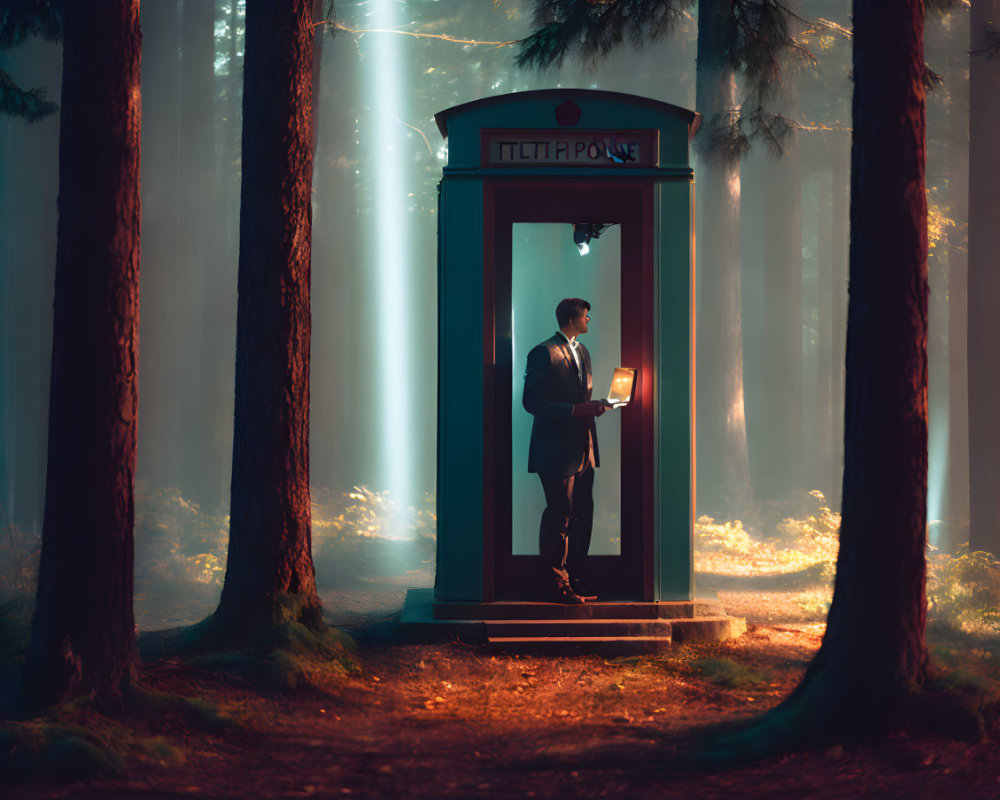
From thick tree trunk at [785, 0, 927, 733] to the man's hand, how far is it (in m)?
2.25

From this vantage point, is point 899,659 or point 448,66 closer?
point 899,659

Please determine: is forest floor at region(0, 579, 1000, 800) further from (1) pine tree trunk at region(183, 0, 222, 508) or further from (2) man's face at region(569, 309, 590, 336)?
(1) pine tree trunk at region(183, 0, 222, 508)

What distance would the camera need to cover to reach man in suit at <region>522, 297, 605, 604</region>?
720cm

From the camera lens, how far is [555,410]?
715 cm

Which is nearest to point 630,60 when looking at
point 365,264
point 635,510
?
point 365,264

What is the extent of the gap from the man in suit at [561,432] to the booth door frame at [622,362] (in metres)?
0.29

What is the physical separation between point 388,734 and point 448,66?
20.5 meters

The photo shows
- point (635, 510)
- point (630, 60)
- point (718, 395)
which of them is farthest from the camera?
point (630, 60)

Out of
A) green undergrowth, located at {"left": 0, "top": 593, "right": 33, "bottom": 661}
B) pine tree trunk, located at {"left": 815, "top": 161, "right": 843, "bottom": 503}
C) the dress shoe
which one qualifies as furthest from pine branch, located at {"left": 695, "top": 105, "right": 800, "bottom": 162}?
pine tree trunk, located at {"left": 815, "top": 161, "right": 843, "bottom": 503}

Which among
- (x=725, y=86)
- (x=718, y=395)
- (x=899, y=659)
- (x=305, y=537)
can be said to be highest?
(x=725, y=86)

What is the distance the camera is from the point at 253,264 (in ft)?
21.9

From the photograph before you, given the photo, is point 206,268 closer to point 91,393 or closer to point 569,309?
point 569,309

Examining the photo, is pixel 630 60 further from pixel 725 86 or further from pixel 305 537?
pixel 305 537

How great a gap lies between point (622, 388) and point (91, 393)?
356cm
